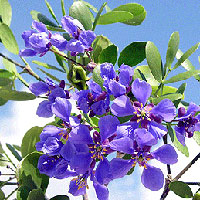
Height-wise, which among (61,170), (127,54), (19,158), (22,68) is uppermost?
(127,54)

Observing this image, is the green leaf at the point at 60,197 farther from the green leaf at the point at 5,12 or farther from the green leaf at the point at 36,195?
the green leaf at the point at 5,12

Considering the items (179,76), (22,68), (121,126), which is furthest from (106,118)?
(22,68)

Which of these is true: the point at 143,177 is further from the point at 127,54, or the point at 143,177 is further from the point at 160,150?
the point at 127,54

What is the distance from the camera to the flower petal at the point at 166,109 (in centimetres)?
98

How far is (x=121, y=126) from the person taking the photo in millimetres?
953

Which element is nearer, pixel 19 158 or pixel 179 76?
pixel 179 76

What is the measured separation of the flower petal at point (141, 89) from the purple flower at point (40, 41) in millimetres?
331

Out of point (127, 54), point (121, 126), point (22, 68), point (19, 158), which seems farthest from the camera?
point (19, 158)

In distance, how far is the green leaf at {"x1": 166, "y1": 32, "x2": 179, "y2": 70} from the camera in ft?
3.86

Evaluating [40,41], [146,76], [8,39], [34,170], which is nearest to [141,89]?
[146,76]

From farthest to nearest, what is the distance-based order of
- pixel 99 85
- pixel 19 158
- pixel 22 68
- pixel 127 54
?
pixel 19 158 → pixel 22 68 → pixel 127 54 → pixel 99 85

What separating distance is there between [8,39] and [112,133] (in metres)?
0.62

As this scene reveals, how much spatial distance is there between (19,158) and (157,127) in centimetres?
89

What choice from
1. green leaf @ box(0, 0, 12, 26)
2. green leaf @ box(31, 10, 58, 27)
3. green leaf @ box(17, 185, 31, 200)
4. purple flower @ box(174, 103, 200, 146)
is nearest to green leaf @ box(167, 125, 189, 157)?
purple flower @ box(174, 103, 200, 146)
